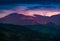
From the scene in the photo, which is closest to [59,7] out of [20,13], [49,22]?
[49,22]

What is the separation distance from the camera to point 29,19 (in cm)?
223

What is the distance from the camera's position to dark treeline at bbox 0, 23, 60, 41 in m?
2.15

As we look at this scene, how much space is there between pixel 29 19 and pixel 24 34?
0.24 meters

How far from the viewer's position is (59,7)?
89.5 inches

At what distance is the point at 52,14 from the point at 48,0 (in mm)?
222

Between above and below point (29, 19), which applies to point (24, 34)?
below

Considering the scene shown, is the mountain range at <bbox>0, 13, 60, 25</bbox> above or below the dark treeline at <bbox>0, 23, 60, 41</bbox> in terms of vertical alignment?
above

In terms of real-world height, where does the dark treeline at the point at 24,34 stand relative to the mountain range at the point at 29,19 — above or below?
below

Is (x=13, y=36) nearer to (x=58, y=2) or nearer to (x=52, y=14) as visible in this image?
(x=52, y=14)

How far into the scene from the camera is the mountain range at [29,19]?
2209 millimetres

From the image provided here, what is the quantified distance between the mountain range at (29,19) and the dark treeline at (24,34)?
0.06m

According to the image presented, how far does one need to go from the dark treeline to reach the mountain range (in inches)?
2.4

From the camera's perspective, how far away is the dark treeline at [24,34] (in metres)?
2.15

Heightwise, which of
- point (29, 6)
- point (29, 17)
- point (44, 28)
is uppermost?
point (29, 6)
